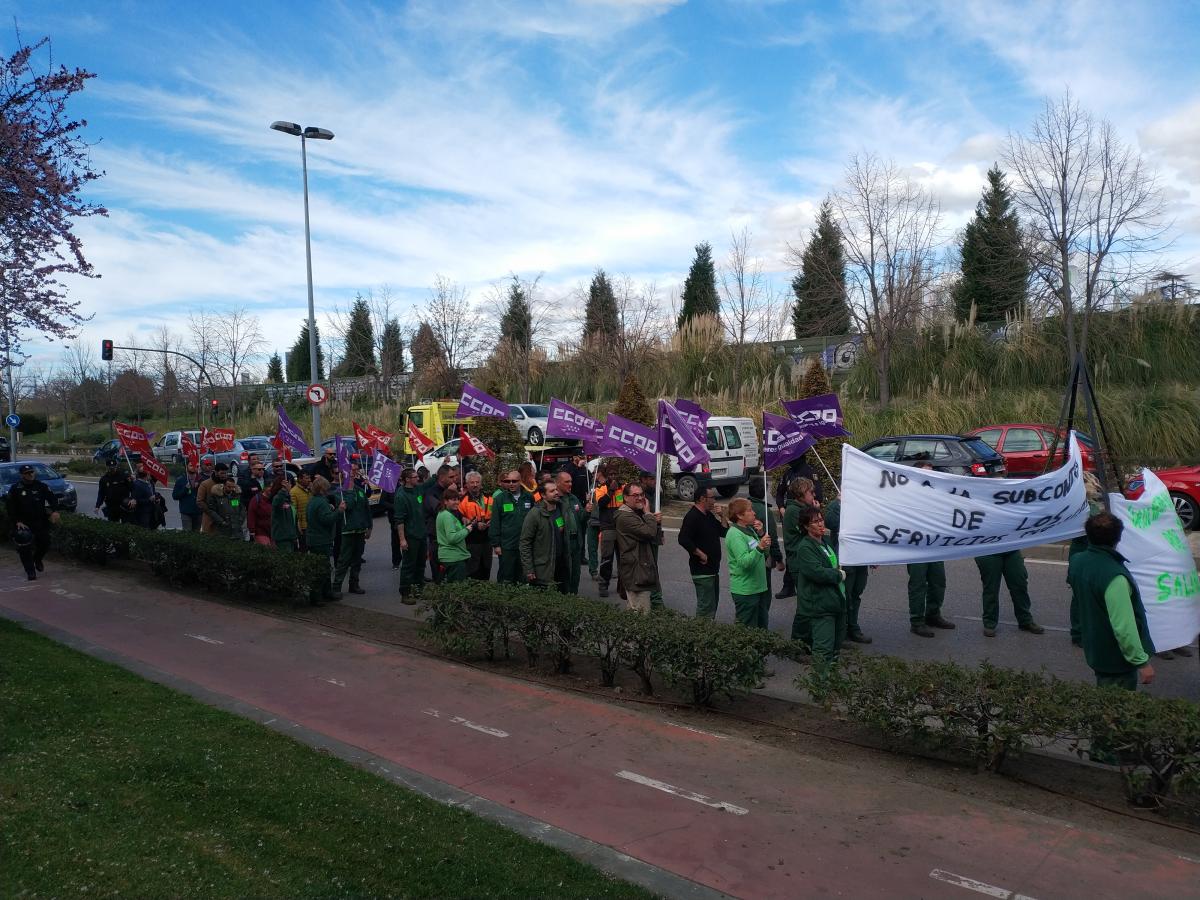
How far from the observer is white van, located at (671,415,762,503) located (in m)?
21.2

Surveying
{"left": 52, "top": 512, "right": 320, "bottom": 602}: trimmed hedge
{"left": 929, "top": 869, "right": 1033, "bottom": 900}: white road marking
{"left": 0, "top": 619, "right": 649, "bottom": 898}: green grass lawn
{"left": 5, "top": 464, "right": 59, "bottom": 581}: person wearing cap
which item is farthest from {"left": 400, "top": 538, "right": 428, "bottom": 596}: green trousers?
{"left": 929, "top": 869, "right": 1033, "bottom": 900}: white road marking

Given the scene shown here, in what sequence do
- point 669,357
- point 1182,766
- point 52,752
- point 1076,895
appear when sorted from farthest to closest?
1. point 669,357
2. point 52,752
3. point 1182,766
4. point 1076,895

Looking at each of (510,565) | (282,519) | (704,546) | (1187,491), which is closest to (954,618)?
(704,546)

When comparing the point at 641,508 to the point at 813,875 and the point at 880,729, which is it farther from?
the point at 813,875

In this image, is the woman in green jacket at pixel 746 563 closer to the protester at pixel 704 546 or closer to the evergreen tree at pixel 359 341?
the protester at pixel 704 546

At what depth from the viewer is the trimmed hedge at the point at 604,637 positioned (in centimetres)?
690

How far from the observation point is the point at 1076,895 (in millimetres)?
4379

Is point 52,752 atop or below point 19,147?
below

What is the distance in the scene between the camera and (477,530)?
431 inches

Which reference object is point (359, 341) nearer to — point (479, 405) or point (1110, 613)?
point (479, 405)

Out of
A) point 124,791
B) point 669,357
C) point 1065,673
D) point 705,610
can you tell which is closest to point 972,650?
point 1065,673

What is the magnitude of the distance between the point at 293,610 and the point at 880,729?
295 inches

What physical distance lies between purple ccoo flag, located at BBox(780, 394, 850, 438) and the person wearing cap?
10.8 metres

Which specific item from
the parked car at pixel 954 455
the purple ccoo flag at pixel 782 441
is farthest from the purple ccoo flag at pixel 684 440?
the parked car at pixel 954 455
